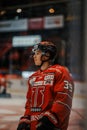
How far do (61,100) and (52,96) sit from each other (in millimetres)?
85

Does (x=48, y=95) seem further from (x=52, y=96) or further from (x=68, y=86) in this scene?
(x=68, y=86)

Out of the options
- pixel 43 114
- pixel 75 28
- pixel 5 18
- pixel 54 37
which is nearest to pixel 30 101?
pixel 43 114

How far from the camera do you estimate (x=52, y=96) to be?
2.03 m

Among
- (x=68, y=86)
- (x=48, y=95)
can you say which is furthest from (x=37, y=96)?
(x=68, y=86)

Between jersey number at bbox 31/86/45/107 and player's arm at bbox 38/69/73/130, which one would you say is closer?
player's arm at bbox 38/69/73/130

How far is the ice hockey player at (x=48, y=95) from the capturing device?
1.96 m

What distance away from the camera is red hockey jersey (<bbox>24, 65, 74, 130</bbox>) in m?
1.96

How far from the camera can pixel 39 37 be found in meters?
2.91

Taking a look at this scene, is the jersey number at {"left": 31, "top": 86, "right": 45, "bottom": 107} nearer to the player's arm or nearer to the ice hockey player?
the ice hockey player

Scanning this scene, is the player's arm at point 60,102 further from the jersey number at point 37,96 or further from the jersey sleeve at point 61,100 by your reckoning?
the jersey number at point 37,96

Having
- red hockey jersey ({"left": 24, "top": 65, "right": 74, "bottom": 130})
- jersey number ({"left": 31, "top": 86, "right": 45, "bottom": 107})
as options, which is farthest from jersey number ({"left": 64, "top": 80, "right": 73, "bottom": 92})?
jersey number ({"left": 31, "top": 86, "right": 45, "bottom": 107})

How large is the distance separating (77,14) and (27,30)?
1.22 meters

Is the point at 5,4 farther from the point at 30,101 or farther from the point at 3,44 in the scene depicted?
the point at 30,101

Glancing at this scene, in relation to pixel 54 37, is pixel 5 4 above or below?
above
